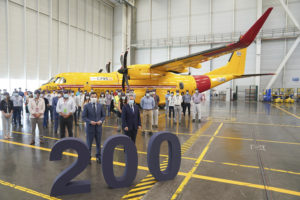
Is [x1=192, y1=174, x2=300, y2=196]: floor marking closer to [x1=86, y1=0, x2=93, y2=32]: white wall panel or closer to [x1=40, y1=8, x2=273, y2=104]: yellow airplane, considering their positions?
[x1=40, y1=8, x2=273, y2=104]: yellow airplane

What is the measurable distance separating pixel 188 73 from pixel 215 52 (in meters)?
10.4

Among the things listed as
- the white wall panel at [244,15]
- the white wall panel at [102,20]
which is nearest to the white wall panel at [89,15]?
the white wall panel at [102,20]

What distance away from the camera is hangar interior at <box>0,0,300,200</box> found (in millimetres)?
4152

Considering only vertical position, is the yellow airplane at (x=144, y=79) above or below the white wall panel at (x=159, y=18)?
below

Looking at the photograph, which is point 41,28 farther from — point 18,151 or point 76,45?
point 18,151

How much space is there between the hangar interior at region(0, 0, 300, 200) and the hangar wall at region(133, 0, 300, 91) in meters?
0.15

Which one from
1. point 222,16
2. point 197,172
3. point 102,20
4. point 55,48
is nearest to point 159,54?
point 102,20

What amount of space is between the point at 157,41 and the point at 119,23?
7254mm

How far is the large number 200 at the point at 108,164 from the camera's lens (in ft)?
12.3

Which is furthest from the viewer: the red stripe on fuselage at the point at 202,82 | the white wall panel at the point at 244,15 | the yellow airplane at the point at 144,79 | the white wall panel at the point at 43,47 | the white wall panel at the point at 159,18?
the white wall panel at the point at 159,18

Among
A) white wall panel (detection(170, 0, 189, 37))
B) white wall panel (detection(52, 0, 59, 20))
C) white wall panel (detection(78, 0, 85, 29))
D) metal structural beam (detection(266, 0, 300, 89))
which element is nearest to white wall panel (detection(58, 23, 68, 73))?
white wall panel (detection(52, 0, 59, 20))

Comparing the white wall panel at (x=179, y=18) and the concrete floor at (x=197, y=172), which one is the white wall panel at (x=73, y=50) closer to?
the white wall panel at (x=179, y=18)

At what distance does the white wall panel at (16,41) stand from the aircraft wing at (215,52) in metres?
15.0

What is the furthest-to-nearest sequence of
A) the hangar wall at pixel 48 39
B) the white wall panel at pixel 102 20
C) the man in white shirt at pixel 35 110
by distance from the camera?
the white wall panel at pixel 102 20 → the hangar wall at pixel 48 39 → the man in white shirt at pixel 35 110
